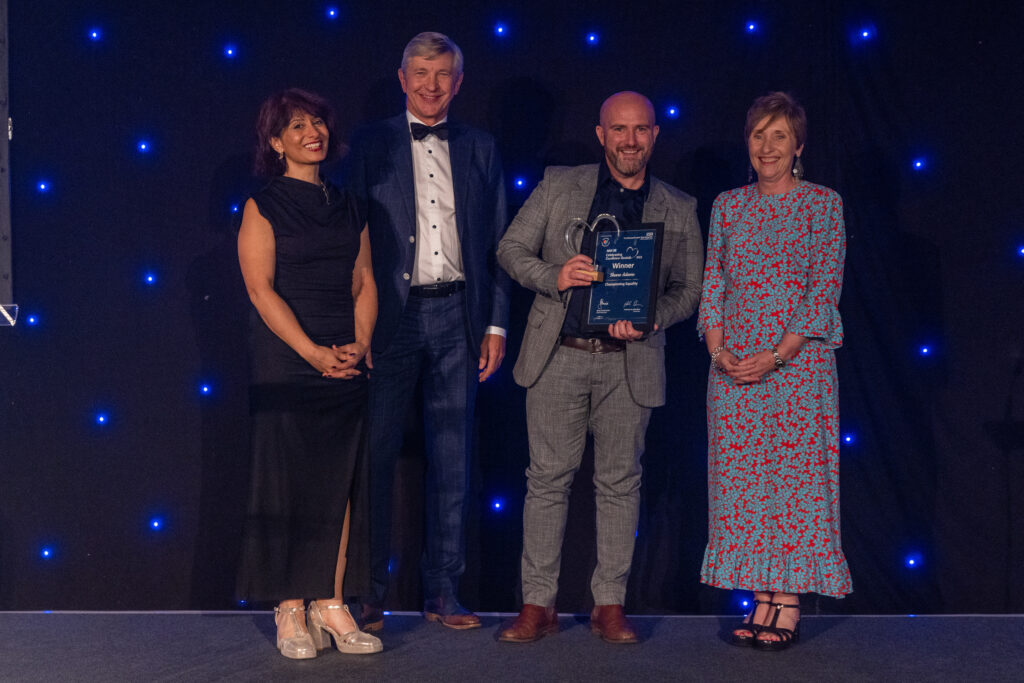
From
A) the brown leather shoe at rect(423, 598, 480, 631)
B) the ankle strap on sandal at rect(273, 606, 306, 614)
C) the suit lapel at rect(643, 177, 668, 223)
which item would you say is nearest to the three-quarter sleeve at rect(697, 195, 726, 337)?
the suit lapel at rect(643, 177, 668, 223)

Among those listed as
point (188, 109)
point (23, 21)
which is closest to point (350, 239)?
point (188, 109)

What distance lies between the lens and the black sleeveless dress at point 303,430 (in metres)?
3.21

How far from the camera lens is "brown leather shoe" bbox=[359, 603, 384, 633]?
358 cm

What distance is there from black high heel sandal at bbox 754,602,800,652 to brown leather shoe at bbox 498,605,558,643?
71 cm

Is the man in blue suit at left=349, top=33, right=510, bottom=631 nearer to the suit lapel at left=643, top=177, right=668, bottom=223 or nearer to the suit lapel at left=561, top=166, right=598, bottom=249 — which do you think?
the suit lapel at left=561, top=166, right=598, bottom=249

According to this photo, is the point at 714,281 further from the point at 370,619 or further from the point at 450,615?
the point at 370,619

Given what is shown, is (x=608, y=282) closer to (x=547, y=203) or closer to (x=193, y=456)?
(x=547, y=203)

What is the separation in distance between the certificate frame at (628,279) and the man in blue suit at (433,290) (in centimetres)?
48

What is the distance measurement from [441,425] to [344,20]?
1726 mm

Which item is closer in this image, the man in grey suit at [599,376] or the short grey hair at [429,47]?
the man in grey suit at [599,376]

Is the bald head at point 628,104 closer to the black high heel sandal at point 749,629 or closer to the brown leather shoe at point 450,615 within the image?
the black high heel sandal at point 749,629

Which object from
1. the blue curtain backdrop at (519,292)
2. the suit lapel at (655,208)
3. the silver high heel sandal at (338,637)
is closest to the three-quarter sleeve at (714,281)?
the suit lapel at (655,208)

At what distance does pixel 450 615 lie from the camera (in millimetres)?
3664

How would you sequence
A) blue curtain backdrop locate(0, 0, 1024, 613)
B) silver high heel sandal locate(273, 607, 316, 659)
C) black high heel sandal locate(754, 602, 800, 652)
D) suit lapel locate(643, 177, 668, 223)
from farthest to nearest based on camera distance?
blue curtain backdrop locate(0, 0, 1024, 613)
suit lapel locate(643, 177, 668, 223)
black high heel sandal locate(754, 602, 800, 652)
silver high heel sandal locate(273, 607, 316, 659)
